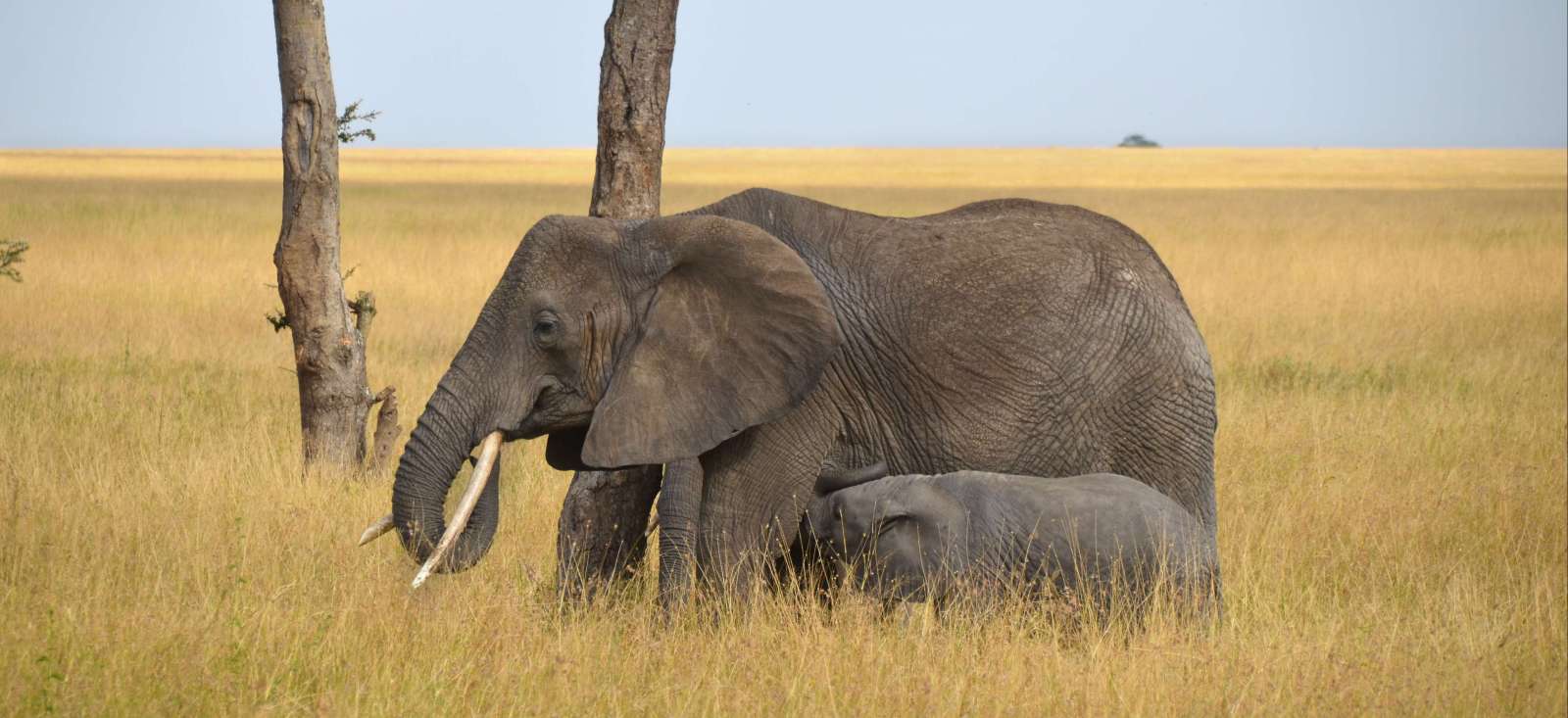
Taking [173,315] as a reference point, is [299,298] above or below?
above

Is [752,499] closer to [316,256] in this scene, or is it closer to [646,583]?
[646,583]

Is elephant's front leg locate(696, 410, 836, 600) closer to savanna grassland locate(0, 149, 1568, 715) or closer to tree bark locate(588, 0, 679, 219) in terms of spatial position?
savanna grassland locate(0, 149, 1568, 715)

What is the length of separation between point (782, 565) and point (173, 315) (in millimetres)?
11025

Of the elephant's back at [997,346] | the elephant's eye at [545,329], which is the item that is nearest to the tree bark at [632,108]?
the elephant's back at [997,346]

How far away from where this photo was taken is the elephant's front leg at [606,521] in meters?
6.41

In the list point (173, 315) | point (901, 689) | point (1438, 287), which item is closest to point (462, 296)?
point (173, 315)

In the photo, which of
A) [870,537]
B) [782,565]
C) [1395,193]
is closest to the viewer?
[870,537]

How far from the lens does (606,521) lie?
6.44m

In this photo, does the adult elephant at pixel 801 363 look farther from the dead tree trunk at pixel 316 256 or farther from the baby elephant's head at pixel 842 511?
the dead tree trunk at pixel 316 256

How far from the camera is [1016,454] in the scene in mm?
5605

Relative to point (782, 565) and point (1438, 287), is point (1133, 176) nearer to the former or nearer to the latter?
point (1438, 287)

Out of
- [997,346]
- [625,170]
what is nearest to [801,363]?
[997,346]

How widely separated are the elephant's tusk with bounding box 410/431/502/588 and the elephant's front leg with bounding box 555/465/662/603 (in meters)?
1.23

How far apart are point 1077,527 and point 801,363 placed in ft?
3.60
